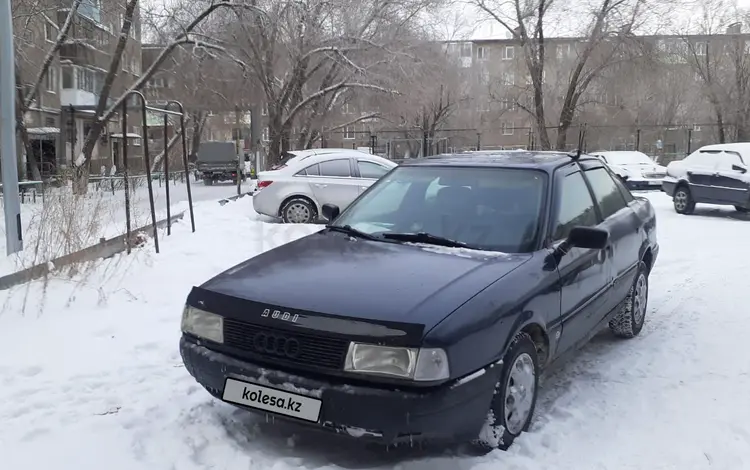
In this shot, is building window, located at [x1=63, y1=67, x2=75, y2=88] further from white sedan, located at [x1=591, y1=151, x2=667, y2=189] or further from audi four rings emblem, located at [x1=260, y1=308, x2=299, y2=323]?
audi four rings emblem, located at [x1=260, y1=308, x2=299, y2=323]

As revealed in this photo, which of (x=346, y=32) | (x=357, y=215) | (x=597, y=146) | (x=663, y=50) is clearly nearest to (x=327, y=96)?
(x=346, y=32)

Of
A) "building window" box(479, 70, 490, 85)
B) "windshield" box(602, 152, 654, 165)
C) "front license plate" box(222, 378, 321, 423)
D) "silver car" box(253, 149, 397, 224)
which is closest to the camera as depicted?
"front license plate" box(222, 378, 321, 423)

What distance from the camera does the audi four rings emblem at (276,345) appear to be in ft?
10.2

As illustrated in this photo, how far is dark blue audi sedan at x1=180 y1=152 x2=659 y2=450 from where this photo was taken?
2.95m

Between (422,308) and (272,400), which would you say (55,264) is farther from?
(422,308)

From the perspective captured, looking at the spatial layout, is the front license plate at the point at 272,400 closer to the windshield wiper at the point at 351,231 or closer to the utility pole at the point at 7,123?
the windshield wiper at the point at 351,231

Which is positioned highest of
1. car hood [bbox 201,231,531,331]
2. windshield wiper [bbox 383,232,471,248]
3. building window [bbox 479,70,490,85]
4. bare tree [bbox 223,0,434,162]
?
building window [bbox 479,70,490,85]

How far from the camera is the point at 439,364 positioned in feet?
9.53

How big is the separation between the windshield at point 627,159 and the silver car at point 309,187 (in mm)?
12013

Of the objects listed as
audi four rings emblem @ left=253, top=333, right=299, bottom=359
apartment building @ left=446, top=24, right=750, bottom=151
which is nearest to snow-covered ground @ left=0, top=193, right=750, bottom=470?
audi four rings emblem @ left=253, top=333, right=299, bottom=359

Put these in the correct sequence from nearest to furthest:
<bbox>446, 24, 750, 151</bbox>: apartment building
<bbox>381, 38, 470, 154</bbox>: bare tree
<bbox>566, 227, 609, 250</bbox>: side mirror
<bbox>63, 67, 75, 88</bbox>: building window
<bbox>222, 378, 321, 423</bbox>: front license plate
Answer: <bbox>222, 378, 321, 423</bbox>: front license plate
<bbox>566, 227, 609, 250</bbox>: side mirror
<bbox>381, 38, 470, 154</bbox>: bare tree
<bbox>446, 24, 750, 151</bbox>: apartment building
<bbox>63, 67, 75, 88</bbox>: building window

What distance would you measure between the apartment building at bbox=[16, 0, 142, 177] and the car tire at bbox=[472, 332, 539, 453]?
12.2 meters

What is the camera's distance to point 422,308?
3.06 meters

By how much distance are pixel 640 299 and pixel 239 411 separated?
11.9ft
